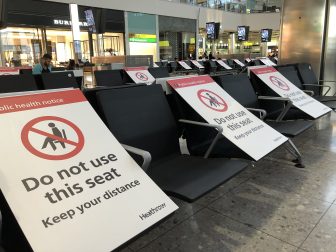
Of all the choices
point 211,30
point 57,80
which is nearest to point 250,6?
point 211,30

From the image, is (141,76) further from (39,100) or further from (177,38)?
(177,38)

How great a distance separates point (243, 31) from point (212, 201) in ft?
66.7

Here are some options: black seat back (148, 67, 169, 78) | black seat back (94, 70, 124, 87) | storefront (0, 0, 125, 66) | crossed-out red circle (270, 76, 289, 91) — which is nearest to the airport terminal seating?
crossed-out red circle (270, 76, 289, 91)

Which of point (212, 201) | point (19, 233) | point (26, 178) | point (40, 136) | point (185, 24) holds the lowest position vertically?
point (212, 201)

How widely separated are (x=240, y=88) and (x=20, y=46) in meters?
12.0

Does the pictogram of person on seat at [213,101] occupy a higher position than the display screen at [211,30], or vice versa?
the display screen at [211,30]

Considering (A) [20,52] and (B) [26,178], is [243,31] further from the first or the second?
(B) [26,178]

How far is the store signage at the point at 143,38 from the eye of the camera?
53.4ft

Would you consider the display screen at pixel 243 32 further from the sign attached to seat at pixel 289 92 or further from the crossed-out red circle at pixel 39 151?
the crossed-out red circle at pixel 39 151

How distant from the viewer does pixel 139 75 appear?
18.6ft

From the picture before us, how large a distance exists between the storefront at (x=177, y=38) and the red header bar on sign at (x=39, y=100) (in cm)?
1675

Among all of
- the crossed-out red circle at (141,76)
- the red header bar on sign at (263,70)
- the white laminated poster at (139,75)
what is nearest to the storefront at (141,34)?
the white laminated poster at (139,75)

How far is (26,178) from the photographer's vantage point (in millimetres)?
1342

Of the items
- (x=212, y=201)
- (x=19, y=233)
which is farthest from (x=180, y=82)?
(x=19, y=233)
